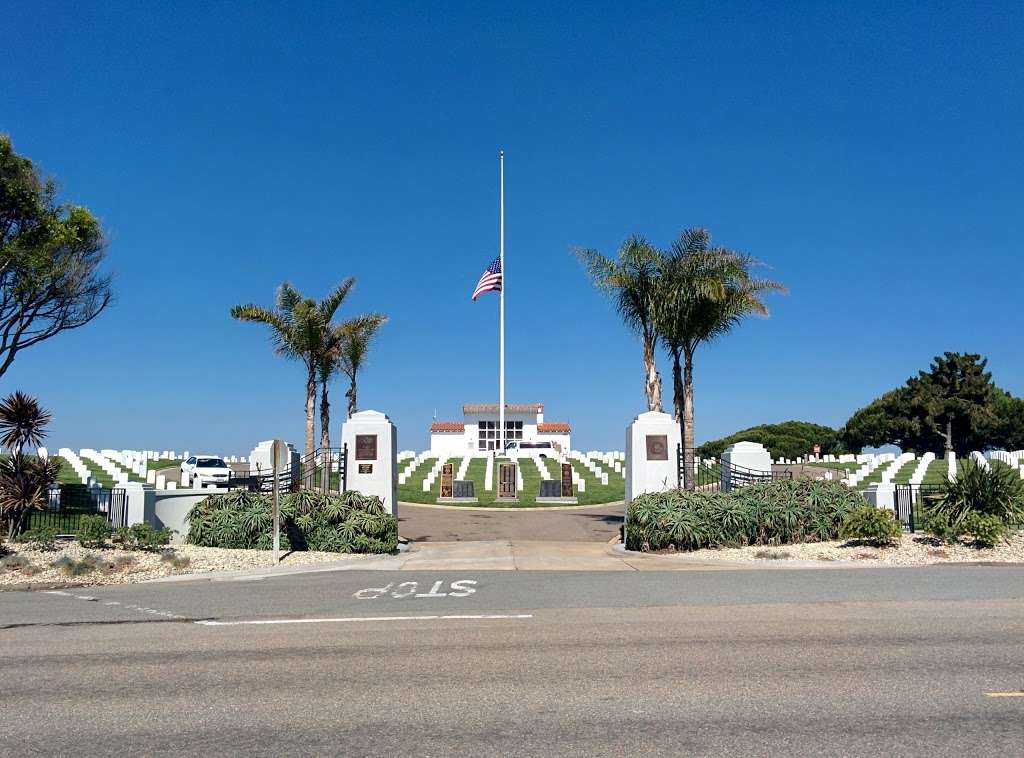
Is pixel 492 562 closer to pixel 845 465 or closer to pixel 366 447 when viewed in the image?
pixel 366 447

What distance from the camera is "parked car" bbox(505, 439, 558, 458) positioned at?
54.6 m

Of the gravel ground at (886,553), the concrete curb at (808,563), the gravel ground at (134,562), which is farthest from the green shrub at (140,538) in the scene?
the gravel ground at (886,553)

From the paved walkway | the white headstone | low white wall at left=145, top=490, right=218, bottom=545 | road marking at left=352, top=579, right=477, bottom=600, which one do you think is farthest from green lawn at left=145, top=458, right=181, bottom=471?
road marking at left=352, top=579, right=477, bottom=600

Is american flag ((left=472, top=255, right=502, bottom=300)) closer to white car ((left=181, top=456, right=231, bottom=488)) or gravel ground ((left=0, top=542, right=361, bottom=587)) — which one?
white car ((left=181, top=456, right=231, bottom=488))

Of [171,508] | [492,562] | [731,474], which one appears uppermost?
[731,474]

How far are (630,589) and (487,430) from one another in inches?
2393

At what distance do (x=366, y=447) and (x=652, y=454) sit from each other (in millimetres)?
6740

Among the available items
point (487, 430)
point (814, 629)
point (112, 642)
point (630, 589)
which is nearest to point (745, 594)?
point (630, 589)

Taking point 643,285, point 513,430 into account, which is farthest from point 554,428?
point 643,285

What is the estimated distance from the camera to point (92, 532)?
15789mm

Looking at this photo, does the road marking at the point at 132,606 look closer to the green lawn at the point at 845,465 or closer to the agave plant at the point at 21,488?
the agave plant at the point at 21,488

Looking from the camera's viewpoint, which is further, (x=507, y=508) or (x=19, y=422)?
(x=507, y=508)

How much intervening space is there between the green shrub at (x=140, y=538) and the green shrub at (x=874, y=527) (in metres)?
13.3

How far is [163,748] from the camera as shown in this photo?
5.11 metres
